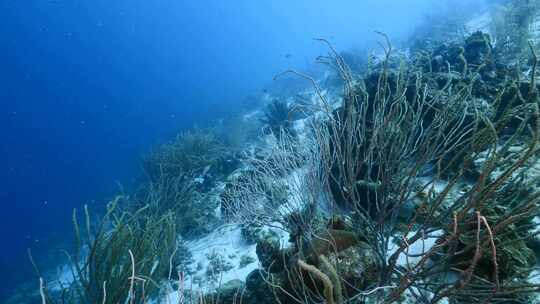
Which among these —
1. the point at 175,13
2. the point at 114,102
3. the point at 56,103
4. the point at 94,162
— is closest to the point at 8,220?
the point at 94,162

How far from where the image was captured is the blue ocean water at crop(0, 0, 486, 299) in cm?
2569

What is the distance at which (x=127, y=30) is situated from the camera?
417 feet

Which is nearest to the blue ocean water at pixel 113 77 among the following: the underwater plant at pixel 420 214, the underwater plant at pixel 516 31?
the underwater plant at pixel 420 214

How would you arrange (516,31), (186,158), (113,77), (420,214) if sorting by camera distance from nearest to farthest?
(420,214), (516,31), (186,158), (113,77)

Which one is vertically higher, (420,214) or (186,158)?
(186,158)

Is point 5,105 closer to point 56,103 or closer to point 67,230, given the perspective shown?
point 56,103

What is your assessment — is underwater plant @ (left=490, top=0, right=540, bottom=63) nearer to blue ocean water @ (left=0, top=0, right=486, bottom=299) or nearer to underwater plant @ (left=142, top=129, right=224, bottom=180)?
underwater plant @ (left=142, top=129, right=224, bottom=180)

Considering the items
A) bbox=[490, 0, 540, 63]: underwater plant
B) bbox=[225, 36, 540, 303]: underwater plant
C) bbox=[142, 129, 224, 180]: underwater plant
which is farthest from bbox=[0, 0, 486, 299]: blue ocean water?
bbox=[490, 0, 540, 63]: underwater plant

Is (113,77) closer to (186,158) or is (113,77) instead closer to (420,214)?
(186,158)

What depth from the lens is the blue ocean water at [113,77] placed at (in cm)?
2569

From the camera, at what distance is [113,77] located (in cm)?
11481

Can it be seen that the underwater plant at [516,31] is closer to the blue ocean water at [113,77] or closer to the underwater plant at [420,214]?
the underwater plant at [420,214]

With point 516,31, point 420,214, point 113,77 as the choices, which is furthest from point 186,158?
point 113,77

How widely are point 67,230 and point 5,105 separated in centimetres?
9593
